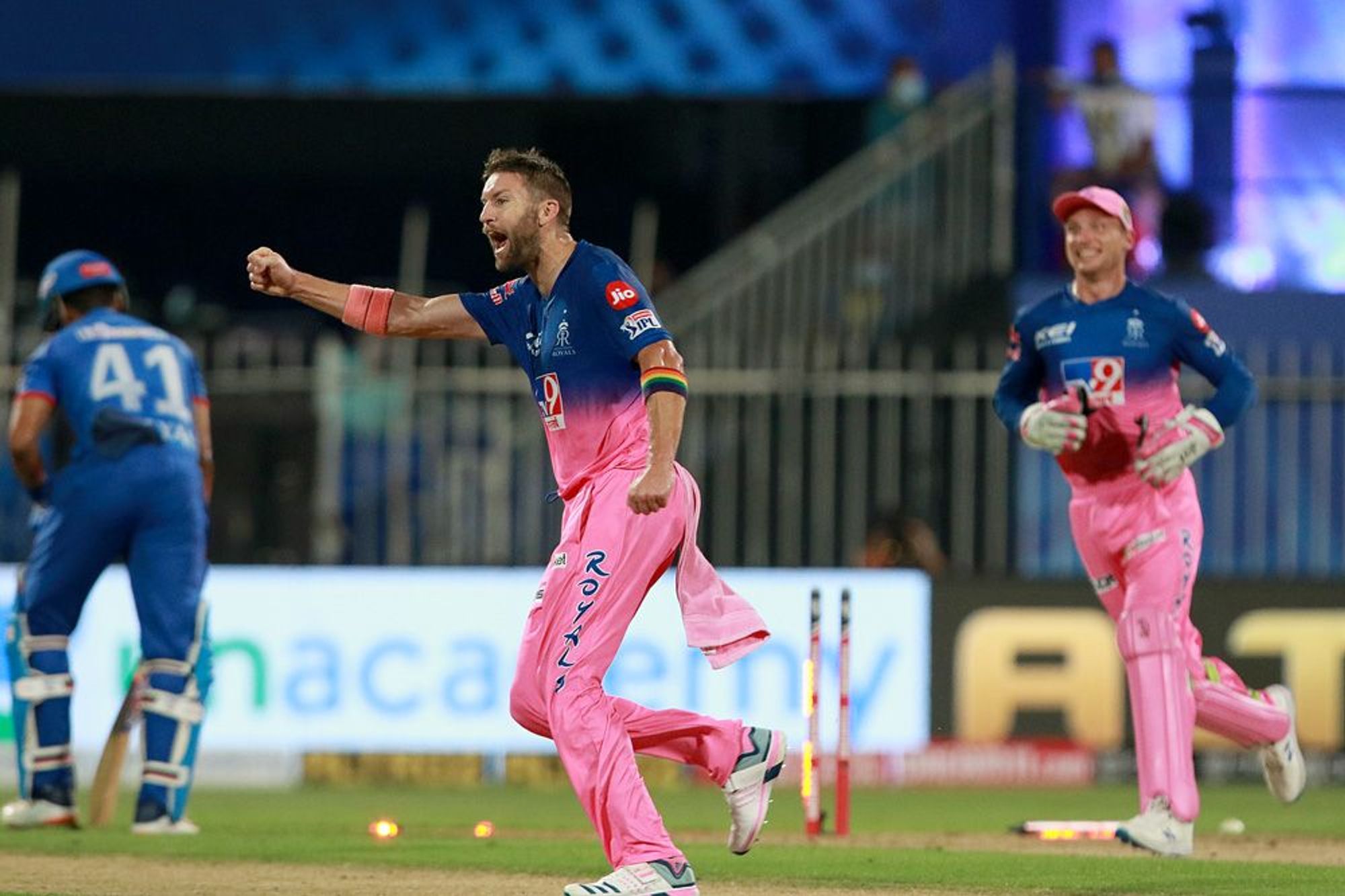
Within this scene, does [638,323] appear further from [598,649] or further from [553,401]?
[598,649]

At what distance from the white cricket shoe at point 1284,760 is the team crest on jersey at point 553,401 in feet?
13.9

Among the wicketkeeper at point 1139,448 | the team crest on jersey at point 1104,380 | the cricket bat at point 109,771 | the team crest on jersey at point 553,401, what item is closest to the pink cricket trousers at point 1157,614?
the wicketkeeper at point 1139,448

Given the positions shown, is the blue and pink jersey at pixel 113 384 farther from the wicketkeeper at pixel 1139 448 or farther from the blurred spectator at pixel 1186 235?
the blurred spectator at pixel 1186 235

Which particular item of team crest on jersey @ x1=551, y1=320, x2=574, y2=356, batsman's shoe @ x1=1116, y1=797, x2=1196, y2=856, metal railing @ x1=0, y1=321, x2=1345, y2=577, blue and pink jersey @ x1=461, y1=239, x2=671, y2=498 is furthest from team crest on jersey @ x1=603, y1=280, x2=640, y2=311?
metal railing @ x1=0, y1=321, x2=1345, y2=577

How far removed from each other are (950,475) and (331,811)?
5.29m

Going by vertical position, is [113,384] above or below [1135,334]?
below

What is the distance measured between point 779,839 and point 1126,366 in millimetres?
2548

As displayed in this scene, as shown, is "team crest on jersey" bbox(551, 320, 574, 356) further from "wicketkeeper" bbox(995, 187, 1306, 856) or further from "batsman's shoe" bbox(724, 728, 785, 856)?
"wicketkeeper" bbox(995, 187, 1306, 856)

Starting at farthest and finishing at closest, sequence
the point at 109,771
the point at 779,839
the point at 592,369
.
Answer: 1. the point at 109,771
2. the point at 779,839
3. the point at 592,369

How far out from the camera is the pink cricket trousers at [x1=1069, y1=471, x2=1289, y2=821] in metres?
10.1

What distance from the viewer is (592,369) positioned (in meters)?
7.91

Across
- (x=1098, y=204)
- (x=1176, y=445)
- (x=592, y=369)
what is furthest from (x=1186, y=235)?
(x=592, y=369)

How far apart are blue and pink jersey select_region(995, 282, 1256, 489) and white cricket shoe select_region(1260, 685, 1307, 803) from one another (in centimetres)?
131

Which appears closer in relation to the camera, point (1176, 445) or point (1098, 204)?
point (1176, 445)
